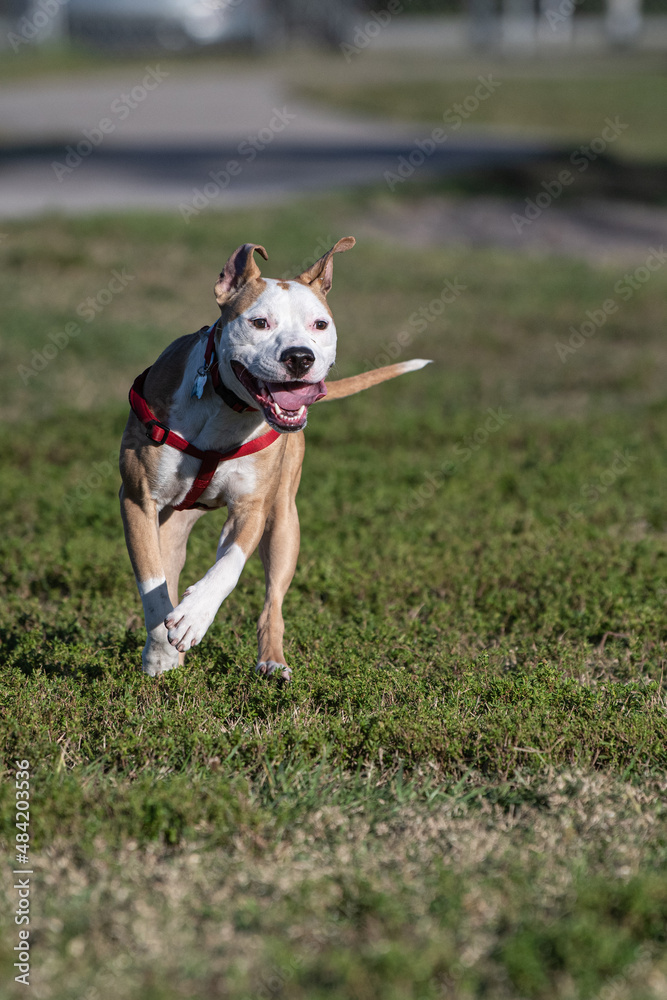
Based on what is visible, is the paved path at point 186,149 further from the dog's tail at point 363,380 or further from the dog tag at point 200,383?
the dog tag at point 200,383

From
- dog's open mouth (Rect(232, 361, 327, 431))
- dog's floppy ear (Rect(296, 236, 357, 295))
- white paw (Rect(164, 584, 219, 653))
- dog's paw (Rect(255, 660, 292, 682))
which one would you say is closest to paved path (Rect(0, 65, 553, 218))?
dog's floppy ear (Rect(296, 236, 357, 295))

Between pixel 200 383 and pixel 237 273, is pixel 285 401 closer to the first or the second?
pixel 200 383

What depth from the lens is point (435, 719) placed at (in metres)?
4.13

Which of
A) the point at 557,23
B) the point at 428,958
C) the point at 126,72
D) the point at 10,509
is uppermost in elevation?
the point at 428,958

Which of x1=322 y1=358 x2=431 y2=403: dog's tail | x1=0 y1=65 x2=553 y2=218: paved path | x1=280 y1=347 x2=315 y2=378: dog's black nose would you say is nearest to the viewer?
x1=280 y1=347 x2=315 y2=378: dog's black nose

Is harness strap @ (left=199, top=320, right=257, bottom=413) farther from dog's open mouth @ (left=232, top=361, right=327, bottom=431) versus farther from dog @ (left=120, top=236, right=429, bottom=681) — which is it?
dog's open mouth @ (left=232, top=361, right=327, bottom=431)

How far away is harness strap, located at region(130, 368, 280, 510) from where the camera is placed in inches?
167

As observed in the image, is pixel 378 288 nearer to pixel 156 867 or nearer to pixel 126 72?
pixel 156 867

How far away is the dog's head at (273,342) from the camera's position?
3.90 m

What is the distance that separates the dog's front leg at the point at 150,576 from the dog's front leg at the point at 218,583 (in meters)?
0.19

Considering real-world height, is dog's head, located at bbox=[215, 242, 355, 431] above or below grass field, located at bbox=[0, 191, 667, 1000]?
above

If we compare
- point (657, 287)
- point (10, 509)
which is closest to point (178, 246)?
point (657, 287)

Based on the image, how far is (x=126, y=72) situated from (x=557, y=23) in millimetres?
25989

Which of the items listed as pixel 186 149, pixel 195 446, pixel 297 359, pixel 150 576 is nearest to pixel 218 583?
pixel 150 576
